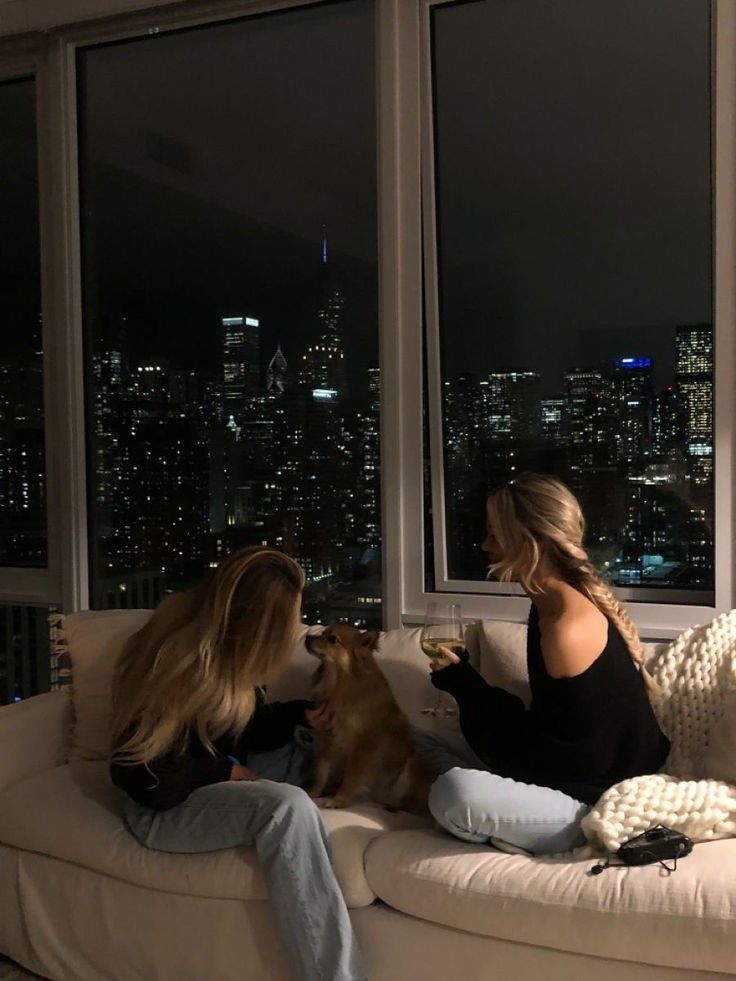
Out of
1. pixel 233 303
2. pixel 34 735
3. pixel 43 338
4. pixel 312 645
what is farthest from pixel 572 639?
pixel 43 338

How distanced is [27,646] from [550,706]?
8.66ft

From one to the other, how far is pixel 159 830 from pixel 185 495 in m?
1.73

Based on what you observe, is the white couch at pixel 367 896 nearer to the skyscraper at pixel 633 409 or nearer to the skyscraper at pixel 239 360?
the skyscraper at pixel 633 409

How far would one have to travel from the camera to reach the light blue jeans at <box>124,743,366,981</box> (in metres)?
2.18

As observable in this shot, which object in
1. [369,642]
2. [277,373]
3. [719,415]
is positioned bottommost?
[369,642]

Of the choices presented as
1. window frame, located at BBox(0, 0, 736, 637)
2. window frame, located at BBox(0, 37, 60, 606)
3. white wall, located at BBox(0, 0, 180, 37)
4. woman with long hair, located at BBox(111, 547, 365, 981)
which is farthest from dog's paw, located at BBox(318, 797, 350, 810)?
white wall, located at BBox(0, 0, 180, 37)

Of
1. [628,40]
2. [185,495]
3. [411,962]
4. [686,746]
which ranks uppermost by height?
[628,40]

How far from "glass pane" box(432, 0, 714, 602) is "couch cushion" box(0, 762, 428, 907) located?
4.05 feet

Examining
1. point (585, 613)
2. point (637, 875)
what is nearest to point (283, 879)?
point (637, 875)

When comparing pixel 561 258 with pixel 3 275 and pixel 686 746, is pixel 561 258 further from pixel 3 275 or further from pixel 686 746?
pixel 3 275

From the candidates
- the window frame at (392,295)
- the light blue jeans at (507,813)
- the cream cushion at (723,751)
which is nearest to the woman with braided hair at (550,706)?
the light blue jeans at (507,813)

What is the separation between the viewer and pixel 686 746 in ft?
8.21

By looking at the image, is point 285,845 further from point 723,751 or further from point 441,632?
point 723,751

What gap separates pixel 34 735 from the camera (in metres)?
2.87
